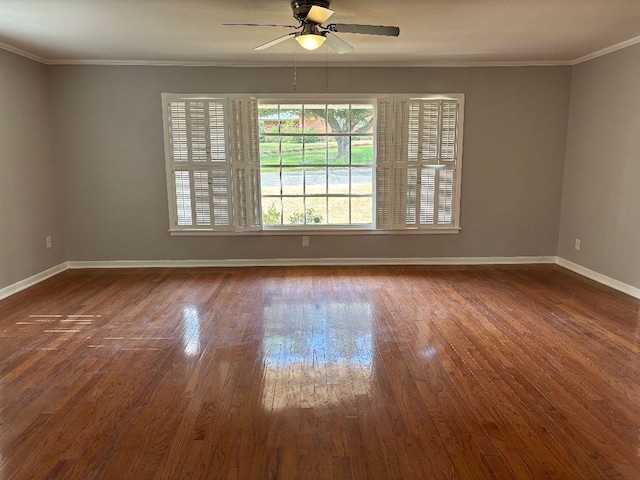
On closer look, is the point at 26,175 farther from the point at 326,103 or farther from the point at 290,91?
the point at 326,103

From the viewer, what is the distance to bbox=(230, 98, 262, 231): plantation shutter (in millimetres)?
5238

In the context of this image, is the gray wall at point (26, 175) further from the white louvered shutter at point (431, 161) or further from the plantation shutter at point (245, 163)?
the white louvered shutter at point (431, 161)

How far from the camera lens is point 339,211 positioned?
5621 mm

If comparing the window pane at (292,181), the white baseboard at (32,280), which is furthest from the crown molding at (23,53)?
the window pane at (292,181)

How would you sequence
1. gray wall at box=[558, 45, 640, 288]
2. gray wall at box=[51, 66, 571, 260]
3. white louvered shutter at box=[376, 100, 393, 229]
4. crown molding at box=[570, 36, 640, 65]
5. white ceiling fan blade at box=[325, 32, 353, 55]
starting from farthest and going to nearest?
1. white louvered shutter at box=[376, 100, 393, 229]
2. gray wall at box=[51, 66, 571, 260]
3. gray wall at box=[558, 45, 640, 288]
4. crown molding at box=[570, 36, 640, 65]
5. white ceiling fan blade at box=[325, 32, 353, 55]

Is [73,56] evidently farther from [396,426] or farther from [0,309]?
[396,426]

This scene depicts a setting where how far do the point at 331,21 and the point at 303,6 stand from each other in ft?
2.46

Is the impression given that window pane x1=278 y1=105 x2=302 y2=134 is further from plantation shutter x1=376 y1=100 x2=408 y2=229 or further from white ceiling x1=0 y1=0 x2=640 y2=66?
plantation shutter x1=376 y1=100 x2=408 y2=229

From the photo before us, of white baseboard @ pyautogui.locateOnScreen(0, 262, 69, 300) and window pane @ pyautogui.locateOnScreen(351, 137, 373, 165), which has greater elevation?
window pane @ pyautogui.locateOnScreen(351, 137, 373, 165)

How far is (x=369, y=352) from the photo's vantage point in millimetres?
3094

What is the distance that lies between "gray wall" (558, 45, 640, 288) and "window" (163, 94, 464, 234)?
1.38 meters

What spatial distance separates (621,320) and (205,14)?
426 cm

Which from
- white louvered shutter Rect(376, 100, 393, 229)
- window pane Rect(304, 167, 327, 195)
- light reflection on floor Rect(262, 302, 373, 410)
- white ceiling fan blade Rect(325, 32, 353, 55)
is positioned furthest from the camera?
window pane Rect(304, 167, 327, 195)

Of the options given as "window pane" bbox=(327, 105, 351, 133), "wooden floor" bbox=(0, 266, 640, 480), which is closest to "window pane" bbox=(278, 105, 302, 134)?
"window pane" bbox=(327, 105, 351, 133)
